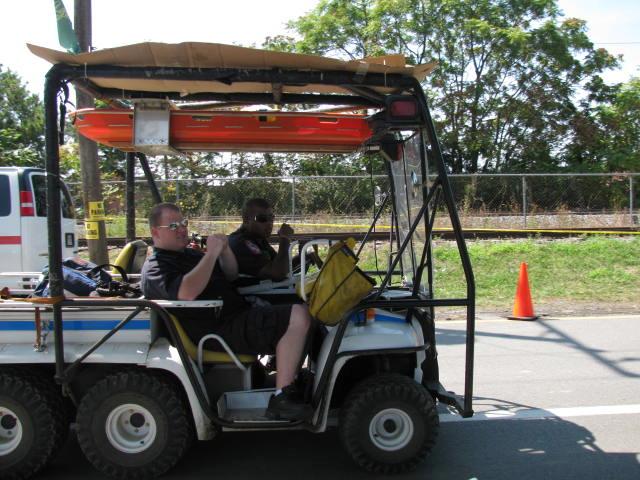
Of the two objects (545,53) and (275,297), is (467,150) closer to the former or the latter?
(545,53)

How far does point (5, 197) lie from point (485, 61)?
17.6m

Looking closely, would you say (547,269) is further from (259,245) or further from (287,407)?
(287,407)

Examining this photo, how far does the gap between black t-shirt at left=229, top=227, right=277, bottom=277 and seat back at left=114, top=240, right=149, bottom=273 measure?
80 cm

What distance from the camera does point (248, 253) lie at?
14.9 feet

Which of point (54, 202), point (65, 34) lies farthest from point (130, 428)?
point (65, 34)

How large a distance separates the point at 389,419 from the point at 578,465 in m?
1.27

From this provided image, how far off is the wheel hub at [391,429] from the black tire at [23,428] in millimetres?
Answer: 1872

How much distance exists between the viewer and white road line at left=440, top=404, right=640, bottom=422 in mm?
4500

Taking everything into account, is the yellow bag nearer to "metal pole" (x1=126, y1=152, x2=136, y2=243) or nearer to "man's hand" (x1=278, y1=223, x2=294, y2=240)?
"man's hand" (x1=278, y1=223, x2=294, y2=240)

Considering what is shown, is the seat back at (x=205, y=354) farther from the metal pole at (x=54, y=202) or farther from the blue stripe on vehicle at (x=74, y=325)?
the metal pole at (x=54, y=202)

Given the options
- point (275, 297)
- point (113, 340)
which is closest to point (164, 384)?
point (113, 340)

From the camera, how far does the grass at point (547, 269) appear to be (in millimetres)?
9500

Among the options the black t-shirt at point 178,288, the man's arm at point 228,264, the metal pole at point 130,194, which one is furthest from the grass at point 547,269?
the black t-shirt at point 178,288

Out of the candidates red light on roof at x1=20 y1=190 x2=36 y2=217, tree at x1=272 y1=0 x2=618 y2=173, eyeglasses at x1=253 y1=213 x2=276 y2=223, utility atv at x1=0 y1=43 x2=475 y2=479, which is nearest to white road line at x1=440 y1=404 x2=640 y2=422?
utility atv at x1=0 y1=43 x2=475 y2=479
